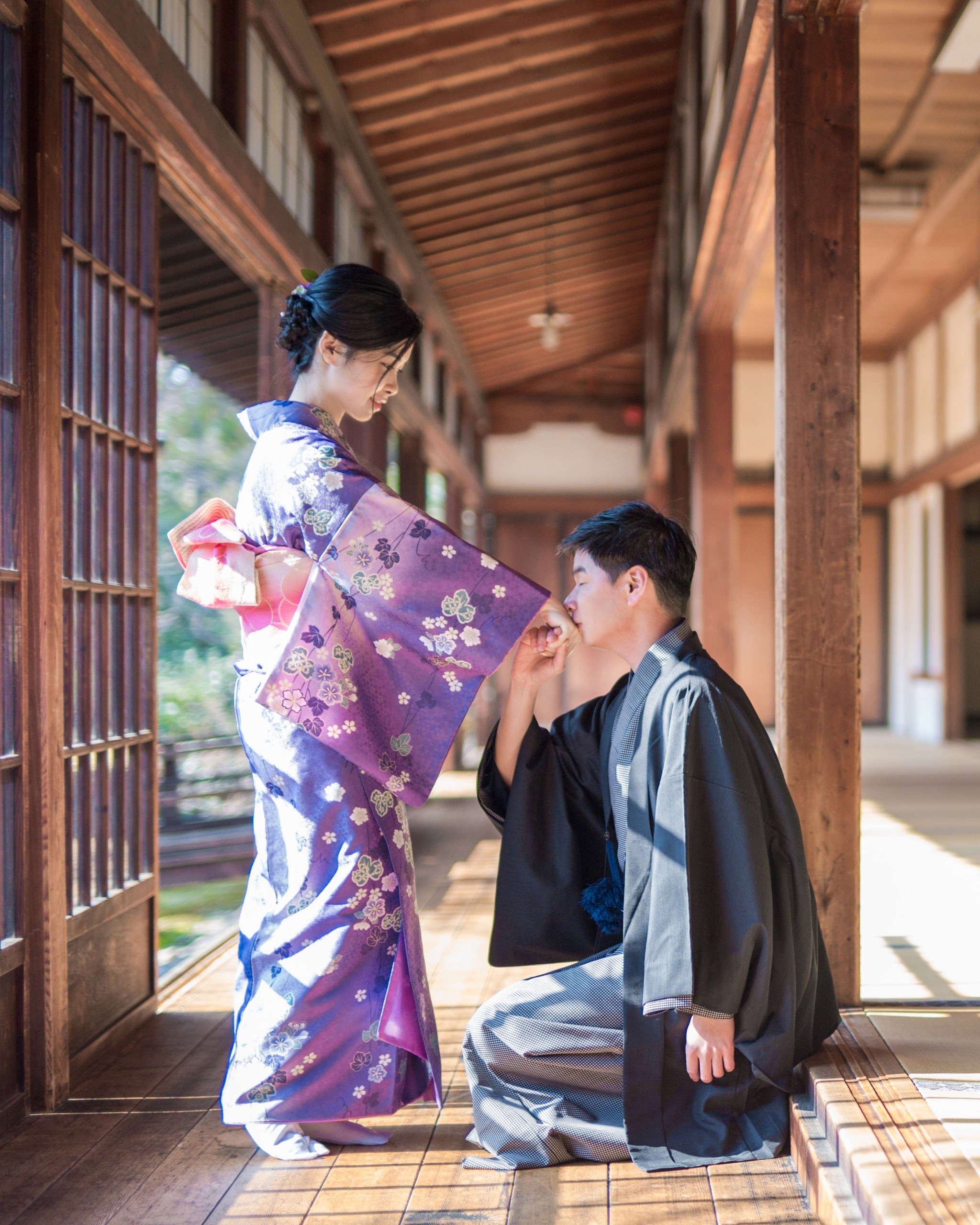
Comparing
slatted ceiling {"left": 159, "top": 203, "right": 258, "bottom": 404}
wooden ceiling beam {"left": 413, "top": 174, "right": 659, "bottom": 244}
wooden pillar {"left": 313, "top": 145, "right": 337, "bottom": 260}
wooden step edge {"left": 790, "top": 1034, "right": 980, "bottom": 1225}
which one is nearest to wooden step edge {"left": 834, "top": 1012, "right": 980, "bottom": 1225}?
wooden step edge {"left": 790, "top": 1034, "right": 980, "bottom": 1225}

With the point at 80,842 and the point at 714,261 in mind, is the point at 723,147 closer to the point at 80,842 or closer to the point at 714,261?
the point at 714,261

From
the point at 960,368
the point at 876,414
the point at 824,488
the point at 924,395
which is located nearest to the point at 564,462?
the point at 876,414

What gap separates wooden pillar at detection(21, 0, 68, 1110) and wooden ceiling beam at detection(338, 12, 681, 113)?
231 cm

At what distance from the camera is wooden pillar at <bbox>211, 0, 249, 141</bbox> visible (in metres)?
2.98

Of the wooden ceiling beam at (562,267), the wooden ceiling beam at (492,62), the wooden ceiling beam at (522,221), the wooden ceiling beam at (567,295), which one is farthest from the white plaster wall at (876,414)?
the wooden ceiling beam at (492,62)

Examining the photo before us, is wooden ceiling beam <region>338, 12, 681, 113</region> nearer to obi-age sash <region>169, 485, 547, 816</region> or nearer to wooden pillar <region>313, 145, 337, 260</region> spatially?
wooden pillar <region>313, 145, 337, 260</region>

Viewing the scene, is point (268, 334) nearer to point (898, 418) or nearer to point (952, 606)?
point (952, 606)

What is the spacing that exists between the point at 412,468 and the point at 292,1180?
206 inches

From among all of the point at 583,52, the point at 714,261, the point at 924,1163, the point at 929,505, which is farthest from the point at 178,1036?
the point at 929,505

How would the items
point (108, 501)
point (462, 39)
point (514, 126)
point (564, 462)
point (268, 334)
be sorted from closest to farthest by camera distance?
1. point (108, 501)
2. point (268, 334)
3. point (462, 39)
4. point (514, 126)
5. point (564, 462)

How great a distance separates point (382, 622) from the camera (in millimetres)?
1817

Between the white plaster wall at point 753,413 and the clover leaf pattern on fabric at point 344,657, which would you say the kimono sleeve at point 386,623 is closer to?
the clover leaf pattern on fabric at point 344,657

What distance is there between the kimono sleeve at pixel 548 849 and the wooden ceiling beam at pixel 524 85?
11.0 ft

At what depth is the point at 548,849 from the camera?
193 centimetres
